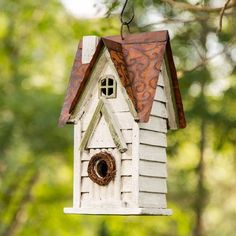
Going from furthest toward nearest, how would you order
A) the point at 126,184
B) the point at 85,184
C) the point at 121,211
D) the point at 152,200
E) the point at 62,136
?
the point at 62,136 → the point at 85,184 → the point at 152,200 → the point at 126,184 → the point at 121,211

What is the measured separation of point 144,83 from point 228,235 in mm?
19029

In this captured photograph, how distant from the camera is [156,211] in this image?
5.16m

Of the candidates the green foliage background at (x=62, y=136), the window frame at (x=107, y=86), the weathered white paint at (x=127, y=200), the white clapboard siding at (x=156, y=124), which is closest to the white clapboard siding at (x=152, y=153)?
the white clapboard siding at (x=156, y=124)

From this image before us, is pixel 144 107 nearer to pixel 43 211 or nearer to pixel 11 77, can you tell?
pixel 11 77

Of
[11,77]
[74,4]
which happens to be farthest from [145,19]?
[74,4]

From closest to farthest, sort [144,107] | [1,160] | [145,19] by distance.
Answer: [144,107], [145,19], [1,160]

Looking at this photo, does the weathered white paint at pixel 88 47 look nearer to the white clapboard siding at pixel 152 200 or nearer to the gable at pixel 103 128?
the gable at pixel 103 128

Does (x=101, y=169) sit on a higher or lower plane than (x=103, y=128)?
lower

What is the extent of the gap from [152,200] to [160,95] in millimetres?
588

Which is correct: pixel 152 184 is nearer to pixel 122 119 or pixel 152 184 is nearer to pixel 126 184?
pixel 126 184

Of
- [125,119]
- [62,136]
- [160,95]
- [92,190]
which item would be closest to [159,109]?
[160,95]

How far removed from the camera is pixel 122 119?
17.0 ft

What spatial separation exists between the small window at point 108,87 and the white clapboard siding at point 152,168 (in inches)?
16.3

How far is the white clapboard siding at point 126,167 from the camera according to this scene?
513 cm
